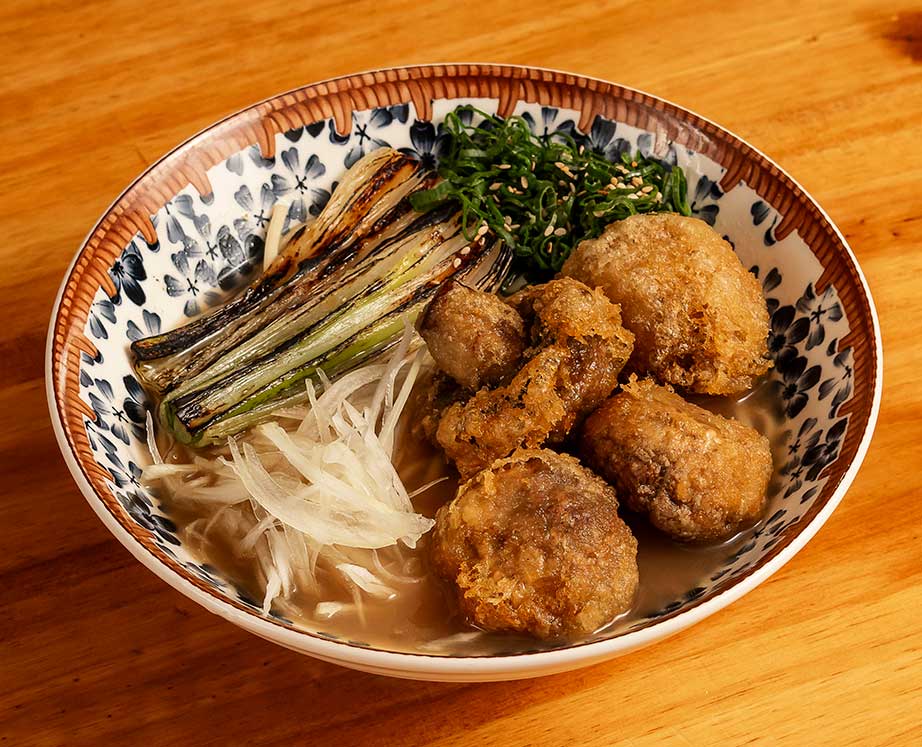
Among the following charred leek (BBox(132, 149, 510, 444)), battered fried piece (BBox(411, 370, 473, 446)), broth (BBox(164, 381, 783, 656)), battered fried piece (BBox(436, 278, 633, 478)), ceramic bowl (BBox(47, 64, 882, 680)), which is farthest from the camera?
charred leek (BBox(132, 149, 510, 444))

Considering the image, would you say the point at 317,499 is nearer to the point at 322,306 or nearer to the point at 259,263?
the point at 322,306

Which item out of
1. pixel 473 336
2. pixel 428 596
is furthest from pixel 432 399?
pixel 428 596

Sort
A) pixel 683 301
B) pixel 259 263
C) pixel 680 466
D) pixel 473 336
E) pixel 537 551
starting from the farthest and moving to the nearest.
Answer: pixel 259 263
pixel 683 301
pixel 473 336
pixel 680 466
pixel 537 551

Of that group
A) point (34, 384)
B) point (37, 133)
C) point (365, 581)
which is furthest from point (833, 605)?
point (37, 133)

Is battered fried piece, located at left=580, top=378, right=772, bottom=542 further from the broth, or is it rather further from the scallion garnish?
the scallion garnish

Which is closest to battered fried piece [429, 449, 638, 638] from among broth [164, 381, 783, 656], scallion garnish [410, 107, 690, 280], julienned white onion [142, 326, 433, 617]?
broth [164, 381, 783, 656]
